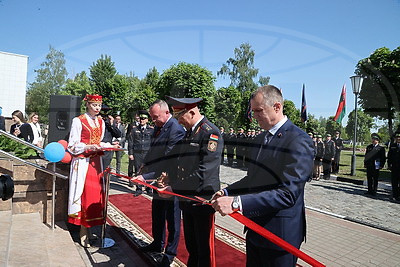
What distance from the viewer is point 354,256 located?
158 inches

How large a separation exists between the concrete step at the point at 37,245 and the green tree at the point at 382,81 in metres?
22.8

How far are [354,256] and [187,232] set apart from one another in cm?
271

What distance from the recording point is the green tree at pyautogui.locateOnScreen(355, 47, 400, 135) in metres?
20.8

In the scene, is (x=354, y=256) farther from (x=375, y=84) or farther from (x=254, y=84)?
(x=254, y=84)

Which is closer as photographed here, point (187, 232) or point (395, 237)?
point (187, 232)

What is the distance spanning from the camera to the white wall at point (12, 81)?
59.9 feet

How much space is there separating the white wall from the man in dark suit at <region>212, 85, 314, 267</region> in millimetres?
20453

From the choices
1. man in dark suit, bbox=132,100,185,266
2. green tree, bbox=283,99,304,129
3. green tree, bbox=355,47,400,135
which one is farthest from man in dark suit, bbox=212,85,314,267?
green tree, bbox=283,99,304,129

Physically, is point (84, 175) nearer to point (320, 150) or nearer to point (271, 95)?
point (271, 95)

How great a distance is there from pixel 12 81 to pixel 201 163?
2099cm

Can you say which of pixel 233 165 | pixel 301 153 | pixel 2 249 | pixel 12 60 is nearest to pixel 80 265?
pixel 2 249

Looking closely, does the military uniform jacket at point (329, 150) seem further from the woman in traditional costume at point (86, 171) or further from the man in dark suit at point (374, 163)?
the woman in traditional costume at point (86, 171)

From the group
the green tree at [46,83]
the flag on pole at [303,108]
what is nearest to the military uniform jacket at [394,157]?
the flag on pole at [303,108]

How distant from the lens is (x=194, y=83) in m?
25.0
